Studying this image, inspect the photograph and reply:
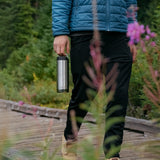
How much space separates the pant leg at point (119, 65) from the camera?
352cm

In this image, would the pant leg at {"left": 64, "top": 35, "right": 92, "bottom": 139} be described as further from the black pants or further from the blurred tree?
the blurred tree

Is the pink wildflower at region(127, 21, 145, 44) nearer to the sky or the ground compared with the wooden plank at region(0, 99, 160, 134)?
nearer to the sky

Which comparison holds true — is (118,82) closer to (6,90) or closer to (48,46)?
(6,90)

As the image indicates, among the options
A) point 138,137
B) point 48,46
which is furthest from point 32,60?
point 138,137

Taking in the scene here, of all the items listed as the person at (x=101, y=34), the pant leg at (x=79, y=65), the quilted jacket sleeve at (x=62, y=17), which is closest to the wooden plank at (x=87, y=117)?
the person at (x=101, y=34)

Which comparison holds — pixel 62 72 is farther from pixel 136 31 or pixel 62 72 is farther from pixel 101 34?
pixel 136 31

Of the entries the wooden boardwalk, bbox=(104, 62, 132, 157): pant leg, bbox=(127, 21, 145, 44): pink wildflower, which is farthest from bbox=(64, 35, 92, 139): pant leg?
bbox=(127, 21, 145, 44): pink wildflower

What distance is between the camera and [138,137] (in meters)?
5.10

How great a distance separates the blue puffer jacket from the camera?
11.5 feet

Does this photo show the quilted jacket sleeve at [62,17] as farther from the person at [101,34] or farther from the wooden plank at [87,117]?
the wooden plank at [87,117]

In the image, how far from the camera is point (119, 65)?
3562mm

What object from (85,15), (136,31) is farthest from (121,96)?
(136,31)

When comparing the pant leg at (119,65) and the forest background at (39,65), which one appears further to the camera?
the forest background at (39,65)

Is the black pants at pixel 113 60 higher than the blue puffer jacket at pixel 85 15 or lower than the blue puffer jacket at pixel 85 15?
lower
